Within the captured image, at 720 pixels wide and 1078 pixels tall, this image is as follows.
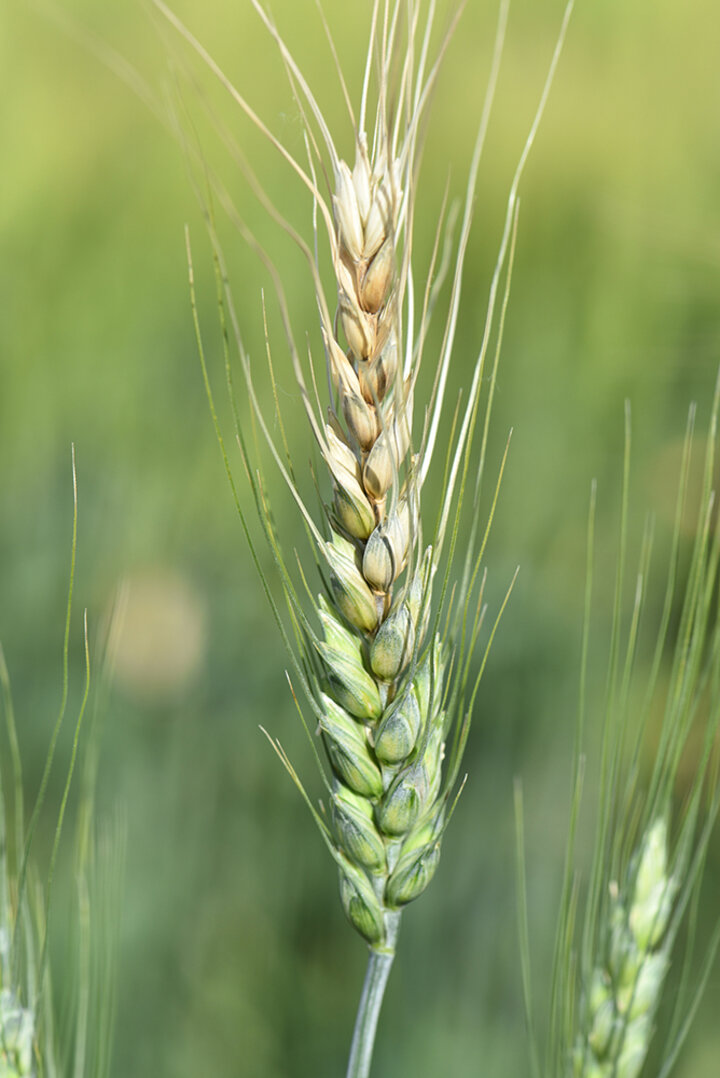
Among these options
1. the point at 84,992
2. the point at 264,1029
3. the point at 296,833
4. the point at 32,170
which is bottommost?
the point at 264,1029

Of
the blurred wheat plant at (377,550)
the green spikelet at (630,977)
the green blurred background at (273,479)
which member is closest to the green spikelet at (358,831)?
the blurred wheat plant at (377,550)

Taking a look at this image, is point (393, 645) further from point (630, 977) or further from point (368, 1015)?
point (630, 977)

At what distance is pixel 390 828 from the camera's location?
324mm

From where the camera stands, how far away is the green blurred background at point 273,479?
0.69 m

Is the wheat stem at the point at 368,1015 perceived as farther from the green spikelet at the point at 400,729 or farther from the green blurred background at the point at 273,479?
the green blurred background at the point at 273,479

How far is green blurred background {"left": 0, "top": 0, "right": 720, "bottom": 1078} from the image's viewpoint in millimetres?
688

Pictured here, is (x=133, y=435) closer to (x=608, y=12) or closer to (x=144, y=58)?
(x=144, y=58)

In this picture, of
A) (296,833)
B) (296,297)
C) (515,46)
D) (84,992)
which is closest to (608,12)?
(515,46)

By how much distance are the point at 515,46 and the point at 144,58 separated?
18.3 inches

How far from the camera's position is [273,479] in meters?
0.87

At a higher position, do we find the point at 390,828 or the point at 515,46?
the point at 515,46

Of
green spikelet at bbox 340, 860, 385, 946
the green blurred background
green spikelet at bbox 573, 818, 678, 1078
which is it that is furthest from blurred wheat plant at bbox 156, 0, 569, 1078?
the green blurred background

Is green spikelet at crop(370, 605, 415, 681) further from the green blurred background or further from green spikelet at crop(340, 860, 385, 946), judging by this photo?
the green blurred background

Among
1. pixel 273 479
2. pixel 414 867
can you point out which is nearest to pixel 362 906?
pixel 414 867
